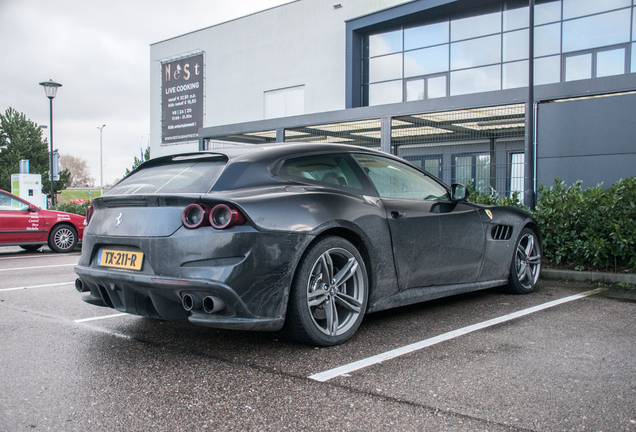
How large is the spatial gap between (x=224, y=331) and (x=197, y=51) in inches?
1103

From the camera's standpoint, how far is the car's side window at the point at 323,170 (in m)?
3.70

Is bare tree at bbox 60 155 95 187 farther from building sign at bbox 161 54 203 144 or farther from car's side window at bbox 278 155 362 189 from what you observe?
car's side window at bbox 278 155 362 189

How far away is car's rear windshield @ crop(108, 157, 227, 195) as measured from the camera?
341 cm

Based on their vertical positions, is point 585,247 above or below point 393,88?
below

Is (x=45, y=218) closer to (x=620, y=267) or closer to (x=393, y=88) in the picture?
(x=620, y=267)

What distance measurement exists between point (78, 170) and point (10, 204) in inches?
3436

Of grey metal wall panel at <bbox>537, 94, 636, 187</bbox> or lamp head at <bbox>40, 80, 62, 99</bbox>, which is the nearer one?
grey metal wall panel at <bbox>537, 94, 636, 187</bbox>

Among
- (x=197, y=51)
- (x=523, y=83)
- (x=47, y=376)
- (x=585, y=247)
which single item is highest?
(x=197, y=51)

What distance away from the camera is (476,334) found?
12.8 feet

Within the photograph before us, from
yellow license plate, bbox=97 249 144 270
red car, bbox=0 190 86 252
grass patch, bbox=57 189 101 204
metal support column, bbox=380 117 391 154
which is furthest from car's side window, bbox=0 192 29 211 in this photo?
grass patch, bbox=57 189 101 204

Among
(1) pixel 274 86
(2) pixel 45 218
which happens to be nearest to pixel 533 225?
(2) pixel 45 218

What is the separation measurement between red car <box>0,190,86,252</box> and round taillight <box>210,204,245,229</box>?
8709 millimetres

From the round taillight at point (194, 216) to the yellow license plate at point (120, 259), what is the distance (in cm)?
38

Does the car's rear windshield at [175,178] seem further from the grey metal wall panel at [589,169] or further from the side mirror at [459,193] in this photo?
the grey metal wall panel at [589,169]
